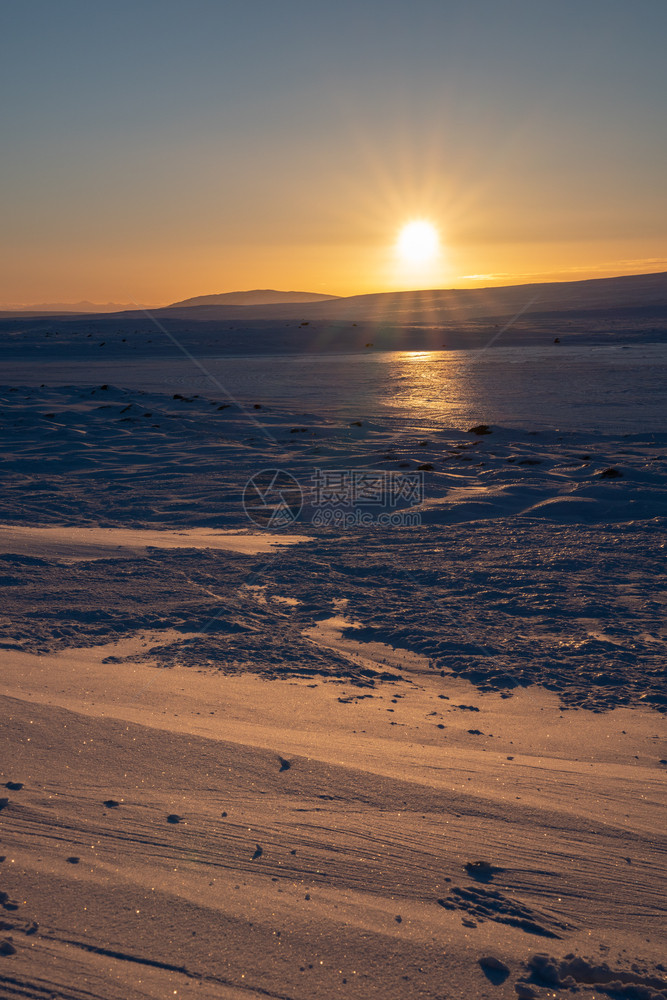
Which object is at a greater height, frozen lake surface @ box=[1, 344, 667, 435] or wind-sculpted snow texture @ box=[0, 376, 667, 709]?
frozen lake surface @ box=[1, 344, 667, 435]

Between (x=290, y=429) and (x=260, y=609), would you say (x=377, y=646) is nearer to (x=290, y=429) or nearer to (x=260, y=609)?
(x=260, y=609)

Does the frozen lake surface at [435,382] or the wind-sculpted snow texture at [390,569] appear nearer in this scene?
the wind-sculpted snow texture at [390,569]

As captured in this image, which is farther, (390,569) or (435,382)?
(435,382)

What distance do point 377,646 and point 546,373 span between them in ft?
50.8

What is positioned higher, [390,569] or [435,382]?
[435,382]

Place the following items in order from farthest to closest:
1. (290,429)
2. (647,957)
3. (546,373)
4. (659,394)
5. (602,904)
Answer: (546,373) < (659,394) < (290,429) < (602,904) < (647,957)

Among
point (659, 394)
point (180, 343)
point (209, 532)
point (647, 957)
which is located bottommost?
point (647, 957)

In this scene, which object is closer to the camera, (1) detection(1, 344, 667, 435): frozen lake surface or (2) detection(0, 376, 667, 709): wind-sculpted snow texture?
(2) detection(0, 376, 667, 709): wind-sculpted snow texture

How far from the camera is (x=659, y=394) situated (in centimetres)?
1431

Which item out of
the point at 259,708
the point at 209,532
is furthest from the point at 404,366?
the point at 259,708

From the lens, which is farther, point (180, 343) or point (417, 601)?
point (180, 343)

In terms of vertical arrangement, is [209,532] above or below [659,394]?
below

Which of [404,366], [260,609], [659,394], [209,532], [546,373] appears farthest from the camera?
[404,366]

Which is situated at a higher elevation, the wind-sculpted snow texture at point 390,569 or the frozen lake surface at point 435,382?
the frozen lake surface at point 435,382
